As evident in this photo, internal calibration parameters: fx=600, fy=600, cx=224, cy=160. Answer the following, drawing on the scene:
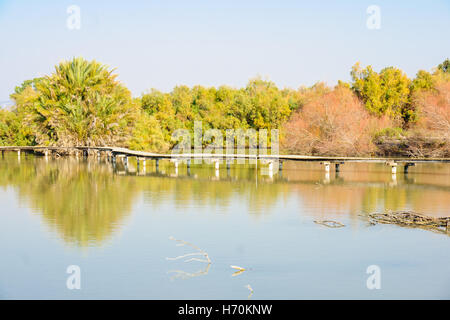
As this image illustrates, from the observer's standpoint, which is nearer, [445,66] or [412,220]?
[412,220]

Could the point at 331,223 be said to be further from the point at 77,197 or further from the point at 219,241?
the point at 77,197

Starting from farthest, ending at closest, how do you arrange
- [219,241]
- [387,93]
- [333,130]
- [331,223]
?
[387,93] < [333,130] < [331,223] < [219,241]

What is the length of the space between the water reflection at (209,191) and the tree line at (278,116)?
9.19m

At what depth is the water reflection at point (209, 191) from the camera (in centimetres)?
1797

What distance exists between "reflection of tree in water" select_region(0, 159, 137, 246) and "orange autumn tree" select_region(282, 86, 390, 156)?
656 inches

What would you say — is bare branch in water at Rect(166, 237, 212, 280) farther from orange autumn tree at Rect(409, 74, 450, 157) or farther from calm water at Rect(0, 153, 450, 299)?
orange autumn tree at Rect(409, 74, 450, 157)

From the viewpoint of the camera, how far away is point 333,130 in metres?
45.4

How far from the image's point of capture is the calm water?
10578 mm

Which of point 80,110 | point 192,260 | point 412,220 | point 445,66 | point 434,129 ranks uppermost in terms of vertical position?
point 445,66

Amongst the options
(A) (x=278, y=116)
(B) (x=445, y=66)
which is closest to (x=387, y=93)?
(A) (x=278, y=116)

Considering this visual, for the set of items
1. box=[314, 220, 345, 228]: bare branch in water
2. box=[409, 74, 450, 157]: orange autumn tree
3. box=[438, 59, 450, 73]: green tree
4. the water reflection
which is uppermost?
box=[438, 59, 450, 73]: green tree

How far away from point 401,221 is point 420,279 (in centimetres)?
527

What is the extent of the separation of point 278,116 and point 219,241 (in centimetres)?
3939

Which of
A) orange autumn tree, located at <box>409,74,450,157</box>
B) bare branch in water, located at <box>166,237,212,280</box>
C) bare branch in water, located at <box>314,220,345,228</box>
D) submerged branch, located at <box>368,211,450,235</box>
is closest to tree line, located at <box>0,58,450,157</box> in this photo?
orange autumn tree, located at <box>409,74,450,157</box>
